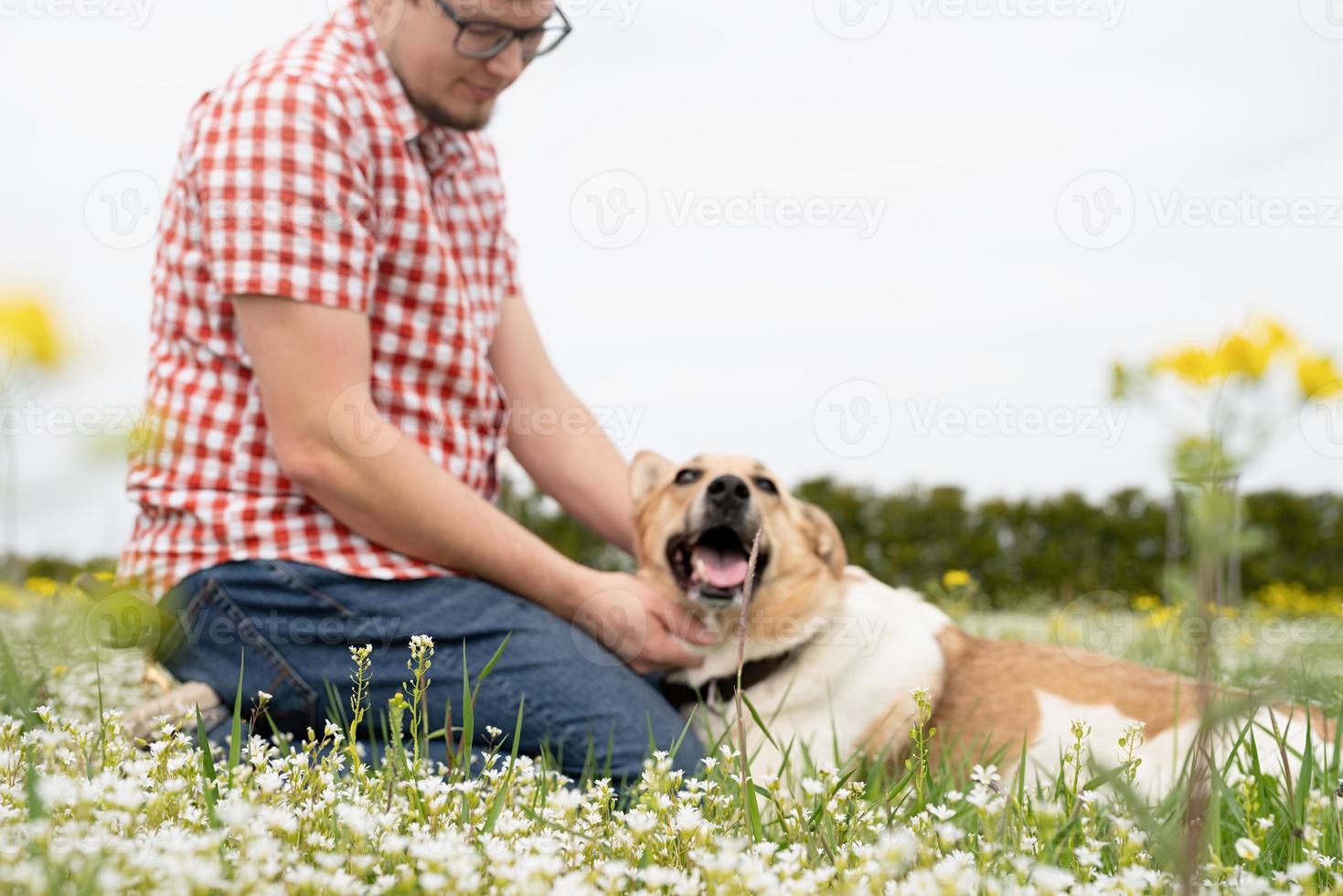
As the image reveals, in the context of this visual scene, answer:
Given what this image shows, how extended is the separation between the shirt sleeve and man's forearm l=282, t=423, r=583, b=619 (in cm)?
45

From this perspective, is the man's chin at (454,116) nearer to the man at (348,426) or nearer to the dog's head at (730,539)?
the man at (348,426)

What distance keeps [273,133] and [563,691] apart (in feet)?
5.66

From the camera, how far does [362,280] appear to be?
3.04 m

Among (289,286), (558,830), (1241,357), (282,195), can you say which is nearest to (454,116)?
(282,195)

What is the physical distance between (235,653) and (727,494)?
1.65m

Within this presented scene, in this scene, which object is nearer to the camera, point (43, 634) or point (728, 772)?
point (728, 772)

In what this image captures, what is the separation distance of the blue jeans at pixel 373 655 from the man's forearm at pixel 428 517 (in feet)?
0.54

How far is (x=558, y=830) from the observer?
1664mm

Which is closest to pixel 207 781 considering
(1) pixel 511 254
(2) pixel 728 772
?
(2) pixel 728 772

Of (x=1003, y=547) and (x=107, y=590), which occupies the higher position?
(x=107, y=590)

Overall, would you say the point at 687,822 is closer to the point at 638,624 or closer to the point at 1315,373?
the point at 1315,373

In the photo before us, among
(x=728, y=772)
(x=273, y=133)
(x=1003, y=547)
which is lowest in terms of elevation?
(x=1003, y=547)

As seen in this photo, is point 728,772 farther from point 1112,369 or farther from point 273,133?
point 273,133

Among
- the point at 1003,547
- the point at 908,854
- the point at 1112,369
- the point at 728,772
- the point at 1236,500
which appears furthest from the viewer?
the point at 1003,547
